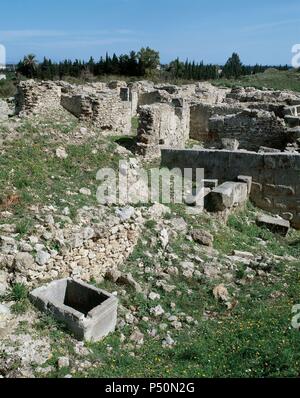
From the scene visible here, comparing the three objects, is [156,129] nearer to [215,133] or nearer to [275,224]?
[215,133]

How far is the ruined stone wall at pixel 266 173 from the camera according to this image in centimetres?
1012

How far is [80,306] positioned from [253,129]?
973 cm

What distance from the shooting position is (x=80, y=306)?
6105 mm

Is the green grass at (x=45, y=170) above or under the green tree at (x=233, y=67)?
under

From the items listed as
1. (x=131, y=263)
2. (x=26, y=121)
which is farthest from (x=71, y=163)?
(x=131, y=263)

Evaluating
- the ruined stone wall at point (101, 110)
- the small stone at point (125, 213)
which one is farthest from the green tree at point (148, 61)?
the small stone at point (125, 213)

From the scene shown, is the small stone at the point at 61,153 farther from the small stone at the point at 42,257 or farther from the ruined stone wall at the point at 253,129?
the ruined stone wall at the point at 253,129

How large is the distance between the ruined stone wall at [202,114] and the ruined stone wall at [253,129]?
2.68m

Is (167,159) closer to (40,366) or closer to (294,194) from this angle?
(294,194)

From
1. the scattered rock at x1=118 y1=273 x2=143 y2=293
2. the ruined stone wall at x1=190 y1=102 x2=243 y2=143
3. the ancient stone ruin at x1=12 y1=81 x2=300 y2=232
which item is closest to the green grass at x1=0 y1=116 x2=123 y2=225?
the scattered rock at x1=118 y1=273 x2=143 y2=293

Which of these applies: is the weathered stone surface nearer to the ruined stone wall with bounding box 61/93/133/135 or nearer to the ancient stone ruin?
the ancient stone ruin

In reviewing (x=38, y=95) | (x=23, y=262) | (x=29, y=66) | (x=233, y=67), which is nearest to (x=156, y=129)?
(x=38, y=95)

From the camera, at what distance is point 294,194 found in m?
10.2

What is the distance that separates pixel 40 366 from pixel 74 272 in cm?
175
